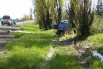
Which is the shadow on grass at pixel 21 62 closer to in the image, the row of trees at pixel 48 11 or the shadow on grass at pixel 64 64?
the shadow on grass at pixel 64 64

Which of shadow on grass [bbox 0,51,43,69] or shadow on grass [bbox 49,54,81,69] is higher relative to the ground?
shadow on grass [bbox 0,51,43,69]

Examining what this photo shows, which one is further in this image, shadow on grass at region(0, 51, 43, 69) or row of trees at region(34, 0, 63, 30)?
row of trees at region(34, 0, 63, 30)

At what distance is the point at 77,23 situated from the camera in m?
27.0

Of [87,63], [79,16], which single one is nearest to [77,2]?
[79,16]

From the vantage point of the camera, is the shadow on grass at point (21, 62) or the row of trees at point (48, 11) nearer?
the shadow on grass at point (21, 62)

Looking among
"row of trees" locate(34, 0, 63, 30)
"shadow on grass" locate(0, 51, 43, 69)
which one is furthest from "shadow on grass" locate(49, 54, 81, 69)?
"row of trees" locate(34, 0, 63, 30)

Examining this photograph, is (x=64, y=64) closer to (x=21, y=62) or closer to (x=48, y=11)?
(x=21, y=62)

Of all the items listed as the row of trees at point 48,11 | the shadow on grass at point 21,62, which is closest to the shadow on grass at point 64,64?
the shadow on grass at point 21,62

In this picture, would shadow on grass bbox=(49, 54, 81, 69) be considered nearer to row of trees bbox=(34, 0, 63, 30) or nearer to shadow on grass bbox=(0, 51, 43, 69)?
shadow on grass bbox=(0, 51, 43, 69)

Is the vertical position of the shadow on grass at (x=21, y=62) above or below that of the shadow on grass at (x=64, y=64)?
above

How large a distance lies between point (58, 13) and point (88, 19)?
15152 mm

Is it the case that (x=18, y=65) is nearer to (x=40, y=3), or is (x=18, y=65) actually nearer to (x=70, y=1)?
(x=70, y=1)

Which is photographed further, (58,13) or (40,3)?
(40,3)

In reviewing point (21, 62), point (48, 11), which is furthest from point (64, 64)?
point (48, 11)
